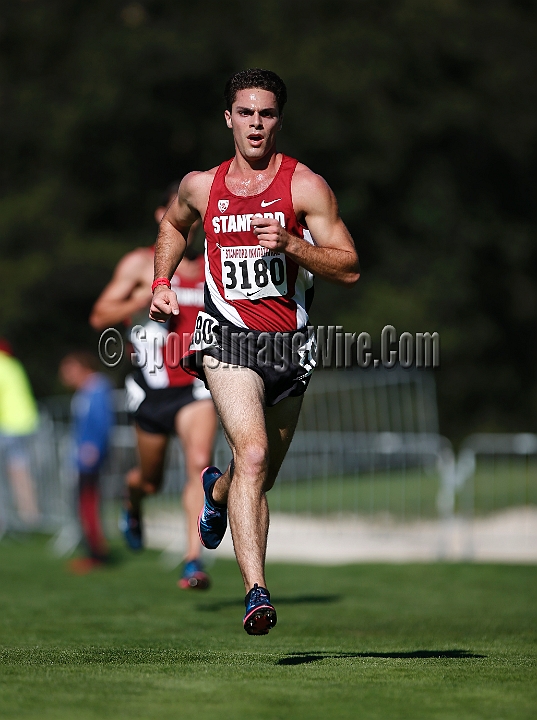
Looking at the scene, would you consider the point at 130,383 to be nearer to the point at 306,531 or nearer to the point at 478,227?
the point at 306,531

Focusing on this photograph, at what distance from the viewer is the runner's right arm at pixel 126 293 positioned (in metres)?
8.05

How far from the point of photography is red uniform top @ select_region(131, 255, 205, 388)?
8148 mm

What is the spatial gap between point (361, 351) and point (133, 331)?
52.6 feet

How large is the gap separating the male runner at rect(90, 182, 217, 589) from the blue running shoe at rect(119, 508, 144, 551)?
203 millimetres

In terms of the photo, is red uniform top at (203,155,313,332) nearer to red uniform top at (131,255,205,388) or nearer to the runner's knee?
the runner's knee

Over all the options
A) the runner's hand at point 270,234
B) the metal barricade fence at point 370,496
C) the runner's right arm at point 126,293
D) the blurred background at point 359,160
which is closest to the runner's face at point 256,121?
the runner's hand at point 270,234

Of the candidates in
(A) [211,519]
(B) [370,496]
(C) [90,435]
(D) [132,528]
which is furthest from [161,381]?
(B) [370,496]

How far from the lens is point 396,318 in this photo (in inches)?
1156

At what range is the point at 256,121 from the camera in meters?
5.34

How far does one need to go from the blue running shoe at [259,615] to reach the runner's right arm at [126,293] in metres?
3.58

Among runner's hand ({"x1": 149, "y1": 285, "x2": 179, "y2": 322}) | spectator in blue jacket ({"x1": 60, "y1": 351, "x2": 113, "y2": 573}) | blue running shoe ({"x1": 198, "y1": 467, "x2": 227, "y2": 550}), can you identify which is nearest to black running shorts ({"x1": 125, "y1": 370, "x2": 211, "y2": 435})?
blue running shoe ({"x1": 198, "y1": 467, "x2": 227, "y2": 550})

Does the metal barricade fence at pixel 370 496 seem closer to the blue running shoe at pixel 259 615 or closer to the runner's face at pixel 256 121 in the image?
the runner's face at pixel 256 121

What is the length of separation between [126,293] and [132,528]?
1744mm

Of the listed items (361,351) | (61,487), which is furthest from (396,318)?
(61,487)
